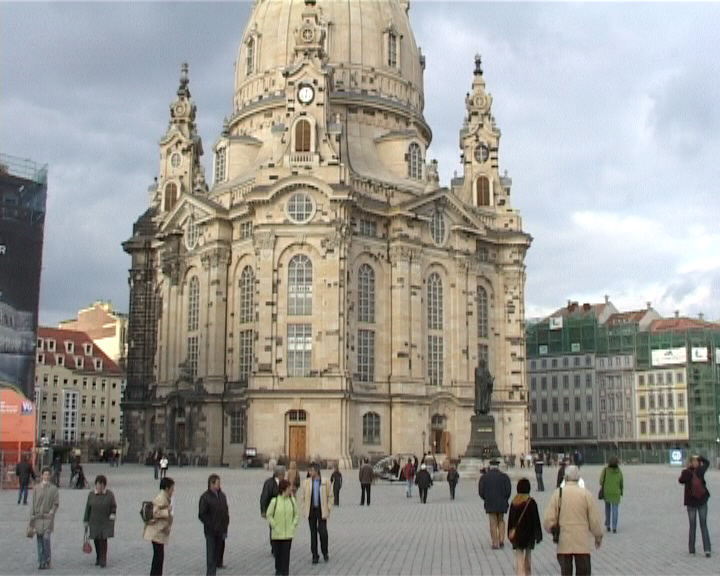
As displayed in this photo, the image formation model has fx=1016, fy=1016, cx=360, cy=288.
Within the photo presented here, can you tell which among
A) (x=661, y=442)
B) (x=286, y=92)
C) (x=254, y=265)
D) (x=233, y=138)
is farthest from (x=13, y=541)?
(x=661, y=442)

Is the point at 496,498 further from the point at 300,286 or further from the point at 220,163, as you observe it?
the point at 220,163

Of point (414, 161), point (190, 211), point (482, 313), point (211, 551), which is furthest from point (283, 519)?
point (482, 313)

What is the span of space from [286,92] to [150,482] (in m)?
34.4

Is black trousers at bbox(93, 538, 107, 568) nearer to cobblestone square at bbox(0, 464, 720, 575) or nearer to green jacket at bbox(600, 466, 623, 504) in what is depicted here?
cobblestone square at bbox(0, 464, 720, 575)

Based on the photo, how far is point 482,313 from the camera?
8094 cm

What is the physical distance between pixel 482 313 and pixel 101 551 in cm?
6371

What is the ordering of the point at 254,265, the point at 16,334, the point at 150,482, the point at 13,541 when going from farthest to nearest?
the point at 254,265
the point at 150,482
the point at 16,334
the point at 13,541

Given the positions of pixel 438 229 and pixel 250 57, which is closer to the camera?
pixel 438 229

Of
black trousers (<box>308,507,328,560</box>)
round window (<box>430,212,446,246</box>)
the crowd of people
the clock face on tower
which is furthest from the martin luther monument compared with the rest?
black trousers (<box>308,507,328,560</box>)

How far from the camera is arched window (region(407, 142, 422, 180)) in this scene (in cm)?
7950

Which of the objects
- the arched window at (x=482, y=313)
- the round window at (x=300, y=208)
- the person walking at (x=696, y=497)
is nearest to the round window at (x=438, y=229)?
the arched window at (x=482, y=313)

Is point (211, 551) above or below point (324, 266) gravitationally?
below

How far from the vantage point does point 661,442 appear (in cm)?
10244

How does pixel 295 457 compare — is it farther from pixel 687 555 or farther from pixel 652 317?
pixel 652 317
